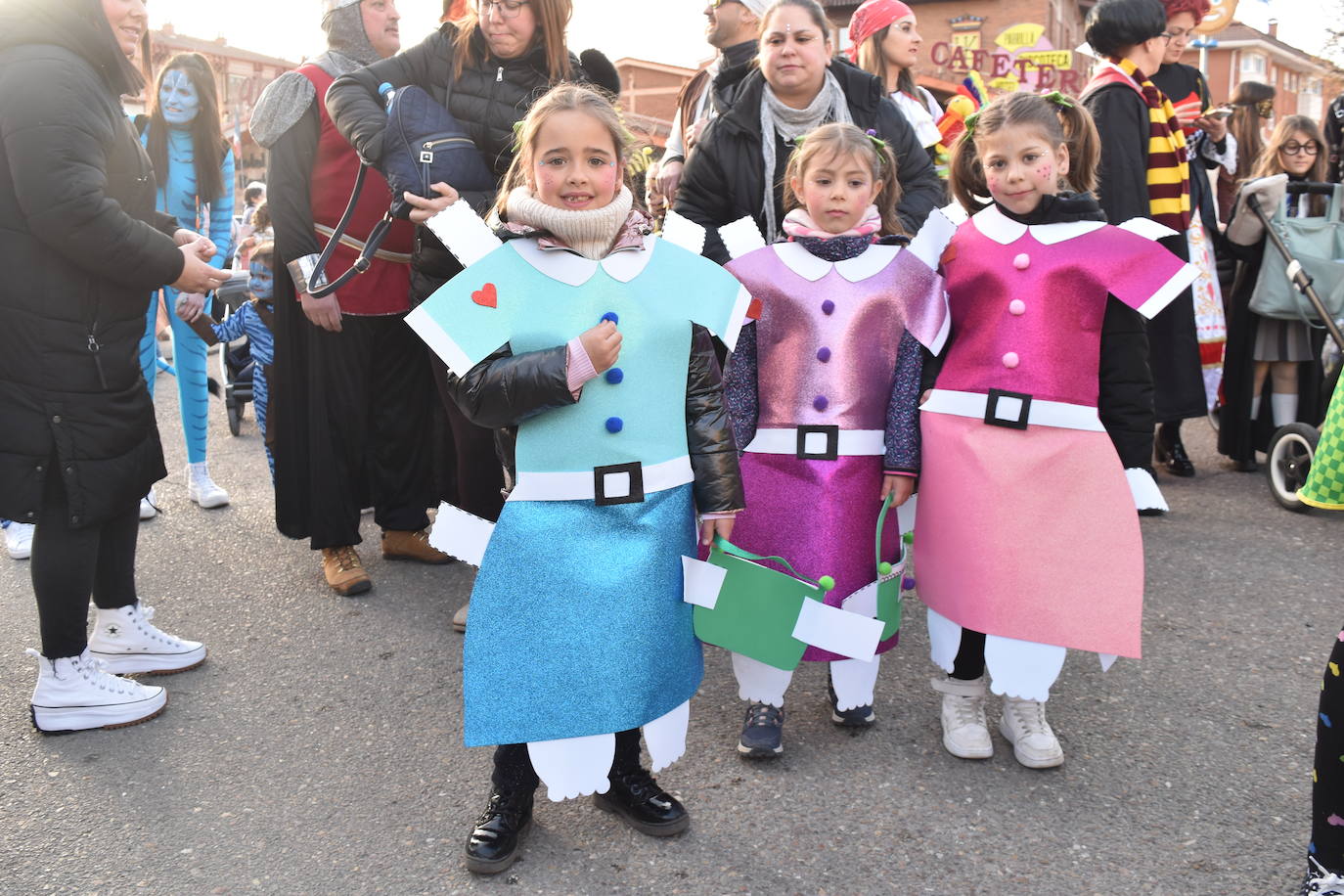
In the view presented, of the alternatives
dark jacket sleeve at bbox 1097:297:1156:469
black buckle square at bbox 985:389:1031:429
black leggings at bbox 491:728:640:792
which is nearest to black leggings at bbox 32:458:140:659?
black leggings at bbox 491:728:640:792

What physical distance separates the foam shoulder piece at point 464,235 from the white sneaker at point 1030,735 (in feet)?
5.85

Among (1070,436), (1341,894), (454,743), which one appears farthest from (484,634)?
(1341,894)

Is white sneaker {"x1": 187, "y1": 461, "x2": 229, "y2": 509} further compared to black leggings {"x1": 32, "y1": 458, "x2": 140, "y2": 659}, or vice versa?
white sneaker {"x1": 187, "y1": 461, "x2": 229, "y2": 509}

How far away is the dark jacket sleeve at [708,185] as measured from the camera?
368 cm

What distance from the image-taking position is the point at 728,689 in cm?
340

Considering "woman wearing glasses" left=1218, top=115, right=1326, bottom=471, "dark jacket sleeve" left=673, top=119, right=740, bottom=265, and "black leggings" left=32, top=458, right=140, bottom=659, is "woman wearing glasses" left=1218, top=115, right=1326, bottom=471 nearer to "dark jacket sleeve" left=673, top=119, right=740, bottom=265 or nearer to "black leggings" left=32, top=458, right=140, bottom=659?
"dark jacket sleeve" left=673, top=119, right=740, bottom=265

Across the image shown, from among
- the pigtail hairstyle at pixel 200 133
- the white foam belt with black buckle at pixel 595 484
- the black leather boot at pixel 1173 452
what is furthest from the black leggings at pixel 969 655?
the pigtail hairstyle at pixel 200 133

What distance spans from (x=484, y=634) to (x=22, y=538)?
341cm

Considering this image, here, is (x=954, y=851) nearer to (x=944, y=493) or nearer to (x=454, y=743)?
(x=944, y=493)

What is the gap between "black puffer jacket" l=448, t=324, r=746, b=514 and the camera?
2.35 meters

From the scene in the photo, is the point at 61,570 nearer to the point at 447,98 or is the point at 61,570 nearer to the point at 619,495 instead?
the point at 619,495

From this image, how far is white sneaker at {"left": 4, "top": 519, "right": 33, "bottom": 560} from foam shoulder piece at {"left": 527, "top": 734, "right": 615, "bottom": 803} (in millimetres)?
3297

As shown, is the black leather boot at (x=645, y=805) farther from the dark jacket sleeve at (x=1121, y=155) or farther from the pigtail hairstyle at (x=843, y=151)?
the dark jacket sleeve at (x=1121, y=155)

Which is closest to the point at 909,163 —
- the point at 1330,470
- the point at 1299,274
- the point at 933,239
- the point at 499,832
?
the point at 933,239
